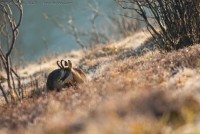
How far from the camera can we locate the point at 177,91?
6.58 m

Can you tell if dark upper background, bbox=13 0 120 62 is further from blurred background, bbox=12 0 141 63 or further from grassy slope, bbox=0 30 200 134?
grassy slope, bbox=0 30 200 134

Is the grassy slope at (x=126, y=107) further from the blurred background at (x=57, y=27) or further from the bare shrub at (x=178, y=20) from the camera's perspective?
the blurred background at (x=57, y=27)

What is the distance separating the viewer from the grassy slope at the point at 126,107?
5.30 m

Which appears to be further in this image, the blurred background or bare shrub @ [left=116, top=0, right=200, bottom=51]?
the blurred background

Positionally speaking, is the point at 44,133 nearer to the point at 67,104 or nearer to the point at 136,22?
the point at 67,104

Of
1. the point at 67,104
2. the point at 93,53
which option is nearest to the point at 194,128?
the point at 67,104

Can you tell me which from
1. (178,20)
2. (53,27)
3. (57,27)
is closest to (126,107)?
(178,20)

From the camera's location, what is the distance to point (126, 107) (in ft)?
19.2

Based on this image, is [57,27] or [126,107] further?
[57,27]

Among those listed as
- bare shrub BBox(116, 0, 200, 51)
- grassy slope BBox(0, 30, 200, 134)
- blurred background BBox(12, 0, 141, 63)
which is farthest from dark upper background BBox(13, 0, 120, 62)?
grassy slope BBox(0, 30, 200, 134)

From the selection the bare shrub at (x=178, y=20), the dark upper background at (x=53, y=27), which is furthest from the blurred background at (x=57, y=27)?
the bare shrub at (x=178, y=20)

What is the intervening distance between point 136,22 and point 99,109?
32.2 meters

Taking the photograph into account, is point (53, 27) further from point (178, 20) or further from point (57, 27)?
point (178, 20)

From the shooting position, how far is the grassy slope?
5.30 meters
